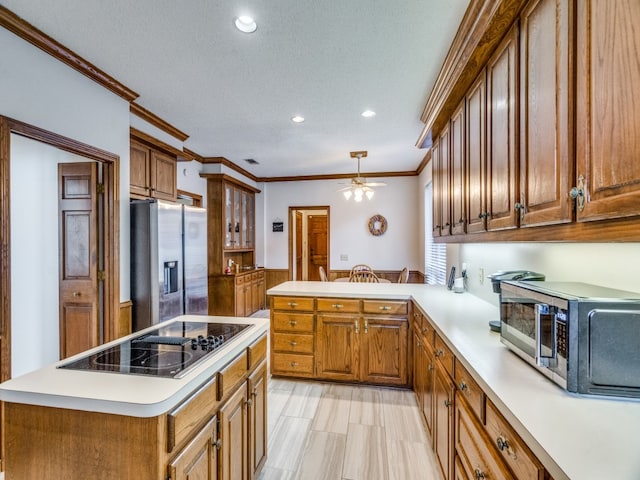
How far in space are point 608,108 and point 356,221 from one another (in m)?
5.32

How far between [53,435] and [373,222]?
553 cm

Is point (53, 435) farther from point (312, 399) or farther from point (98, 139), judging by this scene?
point (98, 139)

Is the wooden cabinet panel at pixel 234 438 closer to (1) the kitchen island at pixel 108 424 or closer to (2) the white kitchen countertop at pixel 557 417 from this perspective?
(1) the kitchen island at pixel 108 424

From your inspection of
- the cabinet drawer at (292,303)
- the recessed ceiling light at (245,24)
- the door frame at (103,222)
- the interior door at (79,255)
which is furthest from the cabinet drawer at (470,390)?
the interior door at (79,255)

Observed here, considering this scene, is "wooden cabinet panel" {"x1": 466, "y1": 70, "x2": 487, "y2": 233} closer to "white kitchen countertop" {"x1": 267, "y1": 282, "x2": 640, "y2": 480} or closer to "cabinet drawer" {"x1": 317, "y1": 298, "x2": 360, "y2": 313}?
"white kitchen countertop" {"x1": 267, "y1": 282, "x2": 640, "y2": 480}

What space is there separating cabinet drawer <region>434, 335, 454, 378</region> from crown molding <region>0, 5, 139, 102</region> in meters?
3.15

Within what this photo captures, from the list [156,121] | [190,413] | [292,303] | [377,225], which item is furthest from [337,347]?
[377,225]

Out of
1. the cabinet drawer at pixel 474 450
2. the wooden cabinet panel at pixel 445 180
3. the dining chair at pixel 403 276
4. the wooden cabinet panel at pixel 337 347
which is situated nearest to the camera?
the cabinet drawer at pixel 474 450

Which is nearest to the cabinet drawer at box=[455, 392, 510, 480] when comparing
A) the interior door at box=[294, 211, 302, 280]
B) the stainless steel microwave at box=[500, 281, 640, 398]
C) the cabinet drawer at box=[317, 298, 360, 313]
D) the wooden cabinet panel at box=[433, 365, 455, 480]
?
the wooden cabinet panel at box=[433, 365, 455, 480]

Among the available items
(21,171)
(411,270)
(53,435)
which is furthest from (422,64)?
(411,270)

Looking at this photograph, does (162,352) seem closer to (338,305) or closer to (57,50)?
(338,305)

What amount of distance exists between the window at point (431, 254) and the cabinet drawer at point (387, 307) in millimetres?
1394

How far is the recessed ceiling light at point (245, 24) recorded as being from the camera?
6.07 ft

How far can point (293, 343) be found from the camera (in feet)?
10.2
